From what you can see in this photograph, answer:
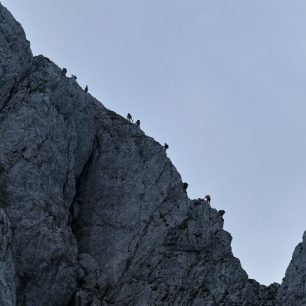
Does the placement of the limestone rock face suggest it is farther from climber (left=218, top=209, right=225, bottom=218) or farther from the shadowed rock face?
climber (left=218, top=209, right=225, bottom=218)

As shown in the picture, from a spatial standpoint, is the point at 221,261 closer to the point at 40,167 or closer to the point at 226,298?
the point at 226,298

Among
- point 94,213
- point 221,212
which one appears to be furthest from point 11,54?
point 221,212

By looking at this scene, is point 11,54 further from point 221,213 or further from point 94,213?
point 221,213

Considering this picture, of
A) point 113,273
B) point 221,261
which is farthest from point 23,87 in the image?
point 221,261

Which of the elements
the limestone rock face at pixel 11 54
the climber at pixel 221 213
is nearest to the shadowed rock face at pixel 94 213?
the limestone rock face at pixel 11 54

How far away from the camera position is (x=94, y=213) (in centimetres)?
7738

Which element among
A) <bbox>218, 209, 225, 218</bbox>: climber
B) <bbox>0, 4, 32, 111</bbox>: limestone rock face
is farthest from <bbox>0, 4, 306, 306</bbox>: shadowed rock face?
<bbox>218, 209, 225, 218</bbox>: climber

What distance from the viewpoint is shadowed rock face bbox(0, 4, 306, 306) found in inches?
2518

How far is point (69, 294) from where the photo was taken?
64812mm

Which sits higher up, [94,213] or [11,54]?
[11,54]

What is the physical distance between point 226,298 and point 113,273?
15.1m

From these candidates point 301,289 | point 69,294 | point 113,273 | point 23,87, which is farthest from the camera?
point 301,289

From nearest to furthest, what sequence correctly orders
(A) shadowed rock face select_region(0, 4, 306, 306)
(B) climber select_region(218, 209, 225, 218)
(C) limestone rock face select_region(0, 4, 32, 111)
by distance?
(A) shadowed rock face select_region(0, 4, 306, 306), (C) limestone rock face select_region(0, 4, 32, 111), (B) climber select_region(218, 209, 225, 218)

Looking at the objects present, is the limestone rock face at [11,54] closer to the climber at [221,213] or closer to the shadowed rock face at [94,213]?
the shadowed rock face at [94,213]
